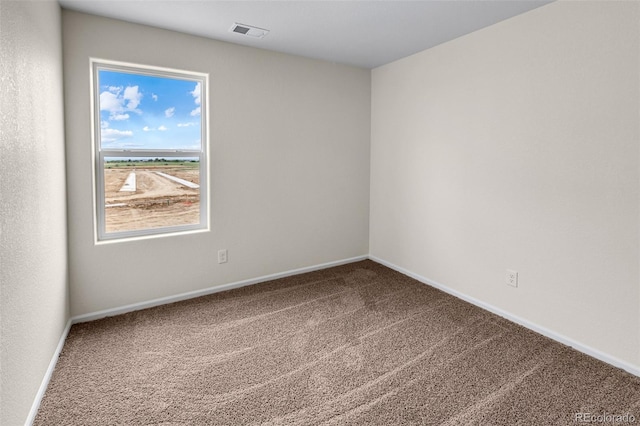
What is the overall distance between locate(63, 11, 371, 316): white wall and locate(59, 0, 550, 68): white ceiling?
21cm

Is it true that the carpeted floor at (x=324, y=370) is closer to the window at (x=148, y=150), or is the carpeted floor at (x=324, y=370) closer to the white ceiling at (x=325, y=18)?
the window at (x=148, y=150)

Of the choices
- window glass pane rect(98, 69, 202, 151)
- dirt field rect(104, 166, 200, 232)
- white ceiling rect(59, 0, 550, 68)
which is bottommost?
dirt field rect(104, 166, 200, 232)

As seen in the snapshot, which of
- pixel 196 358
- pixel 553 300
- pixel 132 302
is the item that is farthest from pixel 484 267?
pixel 132 302

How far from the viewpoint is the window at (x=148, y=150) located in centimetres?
287

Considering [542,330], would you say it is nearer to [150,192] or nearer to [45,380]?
[45,380]

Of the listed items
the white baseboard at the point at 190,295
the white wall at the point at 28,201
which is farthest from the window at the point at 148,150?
the white baseboard at the point at 190,295

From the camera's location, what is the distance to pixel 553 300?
2.58 m

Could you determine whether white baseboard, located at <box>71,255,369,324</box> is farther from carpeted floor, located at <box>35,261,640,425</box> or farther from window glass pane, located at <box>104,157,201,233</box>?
window glass pane, located at <box>104,157,201,233</box>

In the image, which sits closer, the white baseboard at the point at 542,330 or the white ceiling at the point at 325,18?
the white baseboard at the point at 542,330

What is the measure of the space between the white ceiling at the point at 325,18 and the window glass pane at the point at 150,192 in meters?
1.11

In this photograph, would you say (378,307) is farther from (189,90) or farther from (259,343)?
(189,90)

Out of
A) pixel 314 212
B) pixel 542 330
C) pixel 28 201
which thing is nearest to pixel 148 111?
pixel 28 201

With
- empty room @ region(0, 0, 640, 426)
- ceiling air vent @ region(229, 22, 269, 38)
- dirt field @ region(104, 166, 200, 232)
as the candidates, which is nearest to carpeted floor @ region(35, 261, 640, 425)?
empty room @ region(0, 0, 640, 426)

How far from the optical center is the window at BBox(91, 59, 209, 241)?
113 inches
